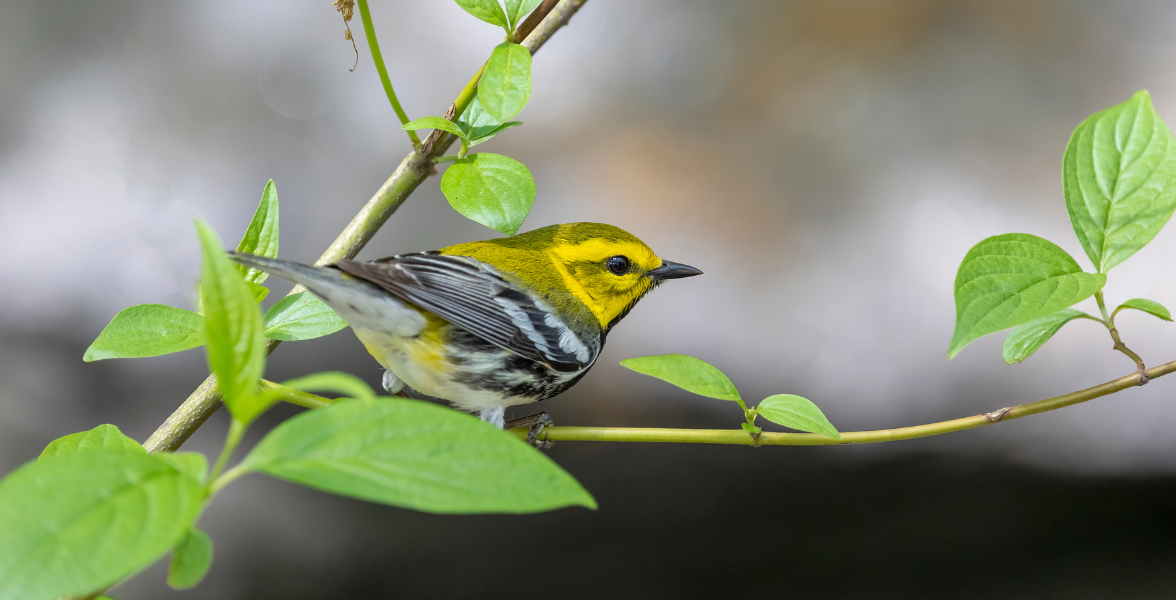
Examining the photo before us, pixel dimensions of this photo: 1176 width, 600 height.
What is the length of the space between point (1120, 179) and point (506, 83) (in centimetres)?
27

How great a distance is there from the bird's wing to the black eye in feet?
0.30

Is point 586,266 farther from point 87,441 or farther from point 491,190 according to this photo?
point 87,441

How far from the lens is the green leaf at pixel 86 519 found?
15cm

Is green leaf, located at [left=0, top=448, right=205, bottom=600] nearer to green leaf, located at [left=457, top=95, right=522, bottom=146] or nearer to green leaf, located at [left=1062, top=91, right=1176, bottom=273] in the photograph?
green leaf, located at [left=457, top=95, right=522, bottom=146]

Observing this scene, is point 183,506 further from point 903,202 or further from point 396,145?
point 903,202

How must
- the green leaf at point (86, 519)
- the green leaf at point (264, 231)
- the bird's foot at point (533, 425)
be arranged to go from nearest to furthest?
the green leaf at point (86, 519), the green leaf at point (264, 231), the bird's foot at point (533, 425)

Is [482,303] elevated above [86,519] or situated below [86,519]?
above

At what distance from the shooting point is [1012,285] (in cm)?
30

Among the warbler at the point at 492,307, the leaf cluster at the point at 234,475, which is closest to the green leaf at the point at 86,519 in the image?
the leaf cluster at the point at 234,475

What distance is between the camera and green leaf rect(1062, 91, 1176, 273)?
33 centimetres

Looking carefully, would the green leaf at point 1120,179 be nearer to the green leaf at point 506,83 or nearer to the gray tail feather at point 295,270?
the green leaf at point 506,83

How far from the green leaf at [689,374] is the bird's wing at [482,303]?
0.23 meters

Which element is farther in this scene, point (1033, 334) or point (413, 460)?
point (1033, 334)

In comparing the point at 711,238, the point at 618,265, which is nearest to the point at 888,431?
the point at 618,265
